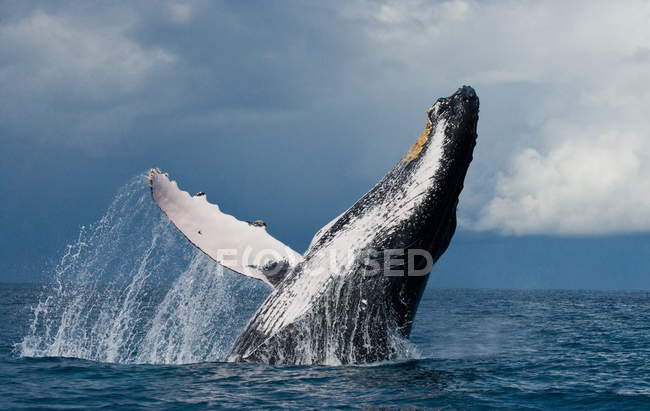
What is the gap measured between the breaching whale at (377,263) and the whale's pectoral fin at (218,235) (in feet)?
1.53

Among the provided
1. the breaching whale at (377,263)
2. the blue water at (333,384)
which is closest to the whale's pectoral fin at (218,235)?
the breaching whale at (377,263)

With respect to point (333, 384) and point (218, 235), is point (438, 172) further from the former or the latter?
point (218, 235)

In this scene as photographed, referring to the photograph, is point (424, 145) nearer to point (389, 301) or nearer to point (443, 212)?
point (443, 212)

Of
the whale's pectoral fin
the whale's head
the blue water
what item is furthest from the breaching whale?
the whale's pectoral fin

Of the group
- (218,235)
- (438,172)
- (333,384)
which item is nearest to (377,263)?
(438,172)

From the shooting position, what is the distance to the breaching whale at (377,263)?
7488 mm

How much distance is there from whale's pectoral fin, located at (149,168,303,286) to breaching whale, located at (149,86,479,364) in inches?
18.3

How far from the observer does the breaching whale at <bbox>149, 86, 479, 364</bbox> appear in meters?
7.49

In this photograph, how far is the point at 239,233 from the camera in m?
8.67

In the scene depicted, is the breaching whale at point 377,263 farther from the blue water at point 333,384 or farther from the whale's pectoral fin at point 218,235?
the whale's pectoral fin at point 218,235

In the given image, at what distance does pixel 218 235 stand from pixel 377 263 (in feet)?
7.32

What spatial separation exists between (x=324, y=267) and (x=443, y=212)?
1.53 meters

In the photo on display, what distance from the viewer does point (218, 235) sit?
28.2ft

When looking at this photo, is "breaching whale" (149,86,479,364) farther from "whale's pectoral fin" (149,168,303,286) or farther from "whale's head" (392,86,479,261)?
"whale's pectoral fin" (149,168,303,286)
